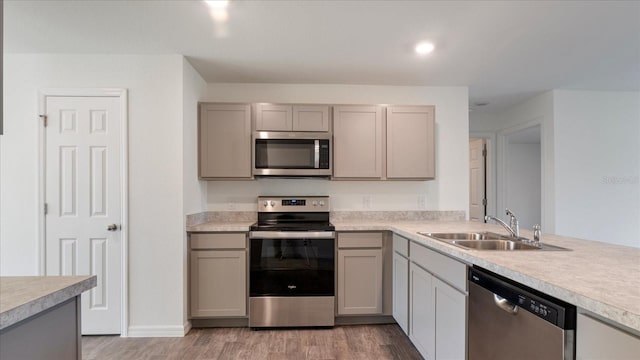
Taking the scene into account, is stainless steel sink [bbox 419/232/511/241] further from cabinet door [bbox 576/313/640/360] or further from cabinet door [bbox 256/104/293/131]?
cabinet door [bbox 256/104/293/131]

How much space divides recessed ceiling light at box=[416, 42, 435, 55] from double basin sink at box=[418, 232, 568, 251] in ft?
4.68

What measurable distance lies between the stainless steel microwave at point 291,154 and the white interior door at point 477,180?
301 centimetres

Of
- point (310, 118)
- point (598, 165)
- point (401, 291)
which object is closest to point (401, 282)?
point (401, 291)

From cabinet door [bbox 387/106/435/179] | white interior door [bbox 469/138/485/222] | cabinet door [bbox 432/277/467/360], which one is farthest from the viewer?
white interior door [bbox 469/138/485/222]

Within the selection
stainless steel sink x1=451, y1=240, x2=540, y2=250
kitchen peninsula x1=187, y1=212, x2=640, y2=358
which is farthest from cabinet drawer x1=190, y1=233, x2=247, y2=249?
stainless steel sink x1=451, y1=240, x2=540, y2=250

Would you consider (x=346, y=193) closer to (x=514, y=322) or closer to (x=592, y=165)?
(x=514, y=322)

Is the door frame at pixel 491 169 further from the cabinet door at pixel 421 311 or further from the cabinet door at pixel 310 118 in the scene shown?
the cabinet door at pixel 421 311

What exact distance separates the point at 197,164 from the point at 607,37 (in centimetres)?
345

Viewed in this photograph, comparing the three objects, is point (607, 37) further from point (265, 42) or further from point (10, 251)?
point (10, 251)

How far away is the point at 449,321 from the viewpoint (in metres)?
1.75

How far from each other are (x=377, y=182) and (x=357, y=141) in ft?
1.86

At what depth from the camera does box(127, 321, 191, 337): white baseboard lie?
2.51 metres

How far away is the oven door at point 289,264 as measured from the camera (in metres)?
2.66

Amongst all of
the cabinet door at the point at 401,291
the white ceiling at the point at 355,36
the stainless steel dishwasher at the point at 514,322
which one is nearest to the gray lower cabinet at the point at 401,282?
the cabinet door at the point at 401,291
